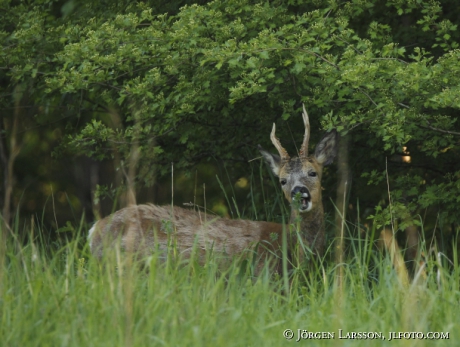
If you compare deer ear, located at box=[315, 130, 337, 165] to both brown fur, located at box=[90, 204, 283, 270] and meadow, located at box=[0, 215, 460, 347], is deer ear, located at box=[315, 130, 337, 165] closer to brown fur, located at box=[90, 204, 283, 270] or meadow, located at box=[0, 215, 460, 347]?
brown fur, located at box=[90, 204, 283, 270]

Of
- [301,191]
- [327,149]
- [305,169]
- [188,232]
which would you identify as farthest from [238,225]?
[327,149]

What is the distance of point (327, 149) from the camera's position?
6730mm

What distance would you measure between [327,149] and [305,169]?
0.30 meters

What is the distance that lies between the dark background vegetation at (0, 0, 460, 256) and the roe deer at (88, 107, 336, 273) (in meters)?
0.25

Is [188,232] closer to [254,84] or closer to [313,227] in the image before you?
[313,227]

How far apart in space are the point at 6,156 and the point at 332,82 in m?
5.28

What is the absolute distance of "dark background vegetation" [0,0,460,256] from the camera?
5.98 m

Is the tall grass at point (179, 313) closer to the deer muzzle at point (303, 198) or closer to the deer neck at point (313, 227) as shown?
the deer muzzle at point (303, 198)

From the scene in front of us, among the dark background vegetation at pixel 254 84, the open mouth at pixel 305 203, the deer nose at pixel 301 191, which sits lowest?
the open mouth at pixel 305 203

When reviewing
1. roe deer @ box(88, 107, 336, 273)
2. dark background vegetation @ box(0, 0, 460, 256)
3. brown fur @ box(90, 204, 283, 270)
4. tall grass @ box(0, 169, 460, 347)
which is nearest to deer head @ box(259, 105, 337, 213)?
roe deer @ box(88, 107, 336, 273)

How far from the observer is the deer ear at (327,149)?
667cm

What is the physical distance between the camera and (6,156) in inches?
392

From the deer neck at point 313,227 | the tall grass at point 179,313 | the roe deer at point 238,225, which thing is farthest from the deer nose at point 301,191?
the tall grass at point 179,313

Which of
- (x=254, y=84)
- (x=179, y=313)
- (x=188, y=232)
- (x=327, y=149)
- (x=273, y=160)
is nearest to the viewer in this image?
(x=179, y=313)
